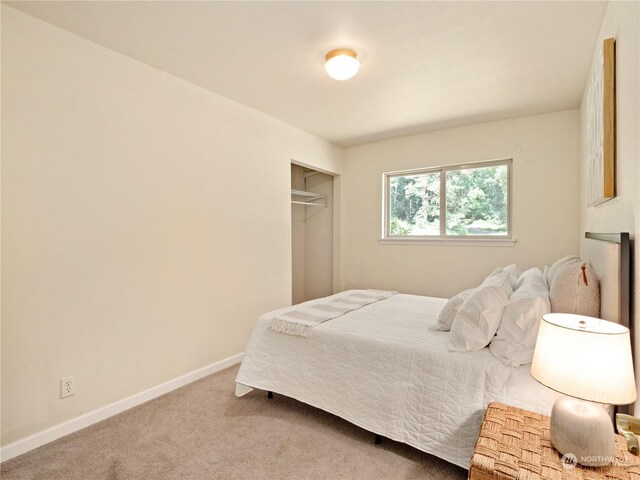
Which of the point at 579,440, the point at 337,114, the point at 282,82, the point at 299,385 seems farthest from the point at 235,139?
the point at 579,440

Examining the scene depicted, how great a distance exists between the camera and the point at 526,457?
121 centimetres

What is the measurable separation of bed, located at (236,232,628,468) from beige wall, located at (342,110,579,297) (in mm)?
1625

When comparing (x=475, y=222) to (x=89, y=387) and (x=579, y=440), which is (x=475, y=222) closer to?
(x=579, y=440)

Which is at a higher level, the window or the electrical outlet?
the window

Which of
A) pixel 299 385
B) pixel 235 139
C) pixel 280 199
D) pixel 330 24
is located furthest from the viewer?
pixel 280 199

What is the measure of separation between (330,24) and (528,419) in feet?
7.36

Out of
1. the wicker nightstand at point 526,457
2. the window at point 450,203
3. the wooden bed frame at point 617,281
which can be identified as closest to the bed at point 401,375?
the wooden bed frame at point 617,281

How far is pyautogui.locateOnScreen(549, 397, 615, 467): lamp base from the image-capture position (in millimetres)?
1137

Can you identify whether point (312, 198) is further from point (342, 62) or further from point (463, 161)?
point (342, 62)

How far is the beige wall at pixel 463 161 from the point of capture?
3438mm

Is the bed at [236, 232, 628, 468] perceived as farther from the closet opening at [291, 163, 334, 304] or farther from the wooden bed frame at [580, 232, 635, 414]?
the closet opening at [291, 163, 334, 304]

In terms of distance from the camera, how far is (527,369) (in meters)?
1.66

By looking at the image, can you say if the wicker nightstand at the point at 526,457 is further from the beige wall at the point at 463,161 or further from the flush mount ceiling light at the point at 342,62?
the beige wall at the point at 463,161

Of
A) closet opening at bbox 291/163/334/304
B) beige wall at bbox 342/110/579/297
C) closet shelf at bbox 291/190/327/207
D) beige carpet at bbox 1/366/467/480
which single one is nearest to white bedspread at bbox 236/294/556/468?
beige carpet at bbox 1/366/467/480
